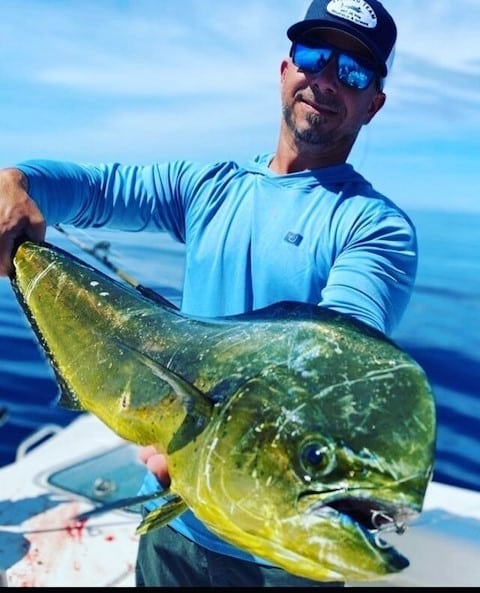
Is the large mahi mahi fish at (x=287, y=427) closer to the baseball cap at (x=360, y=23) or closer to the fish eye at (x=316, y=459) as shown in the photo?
the fish eye at (x=316, y=459)

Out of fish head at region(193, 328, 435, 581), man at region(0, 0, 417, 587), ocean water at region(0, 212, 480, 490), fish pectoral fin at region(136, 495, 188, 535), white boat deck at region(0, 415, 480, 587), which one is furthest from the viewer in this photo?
ocean water at region(0, 212, 480, 490)

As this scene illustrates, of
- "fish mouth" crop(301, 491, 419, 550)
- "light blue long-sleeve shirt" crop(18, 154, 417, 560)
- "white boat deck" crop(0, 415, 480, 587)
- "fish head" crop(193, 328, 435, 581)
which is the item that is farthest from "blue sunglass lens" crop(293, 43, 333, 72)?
"white boat deck" crop(0, 415, 480, 587)

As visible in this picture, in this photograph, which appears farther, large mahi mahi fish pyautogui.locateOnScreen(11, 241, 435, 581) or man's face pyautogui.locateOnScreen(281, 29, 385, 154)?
man's face pyautogui.locateOnScreen(281, 29, 385, 154)

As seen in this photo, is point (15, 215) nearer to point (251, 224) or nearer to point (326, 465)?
point (251, 224)

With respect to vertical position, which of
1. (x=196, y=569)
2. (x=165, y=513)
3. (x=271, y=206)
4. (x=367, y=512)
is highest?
(x=271, y=206)

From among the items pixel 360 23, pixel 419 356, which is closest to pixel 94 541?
pixel 360 23

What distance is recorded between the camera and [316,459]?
1252 mm

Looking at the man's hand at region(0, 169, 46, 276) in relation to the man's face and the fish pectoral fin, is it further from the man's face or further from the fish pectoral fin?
the fish pectoral fin

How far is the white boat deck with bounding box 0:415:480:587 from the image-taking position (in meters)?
3.77

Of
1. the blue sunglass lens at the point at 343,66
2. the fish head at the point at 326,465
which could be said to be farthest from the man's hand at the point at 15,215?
the fish head at the point at 326,465

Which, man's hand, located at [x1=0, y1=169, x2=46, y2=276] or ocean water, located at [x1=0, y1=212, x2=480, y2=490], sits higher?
man's hand, located at [x1=0, y1=169, x2=46, y2=276]

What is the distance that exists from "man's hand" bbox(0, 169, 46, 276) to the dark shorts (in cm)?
101

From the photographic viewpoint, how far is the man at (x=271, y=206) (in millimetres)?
2102

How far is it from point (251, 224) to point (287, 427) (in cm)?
103
